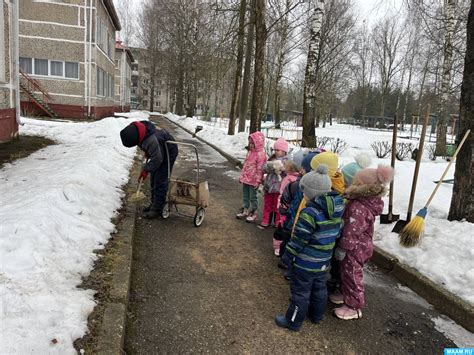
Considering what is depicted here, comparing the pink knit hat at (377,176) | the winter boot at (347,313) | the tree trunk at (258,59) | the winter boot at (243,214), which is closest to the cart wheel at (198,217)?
the winter boot at (243,214)

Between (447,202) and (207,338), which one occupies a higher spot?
(447,202)

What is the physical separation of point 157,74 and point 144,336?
55.3 meters

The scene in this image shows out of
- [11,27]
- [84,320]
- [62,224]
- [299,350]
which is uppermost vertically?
[11,27]

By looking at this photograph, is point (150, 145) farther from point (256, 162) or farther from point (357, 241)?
point (357, 241)

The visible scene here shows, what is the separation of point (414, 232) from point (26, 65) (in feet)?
71.2

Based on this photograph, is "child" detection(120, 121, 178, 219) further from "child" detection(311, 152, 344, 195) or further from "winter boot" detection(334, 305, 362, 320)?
"winter boot" detection(334, 305, 362, 320)

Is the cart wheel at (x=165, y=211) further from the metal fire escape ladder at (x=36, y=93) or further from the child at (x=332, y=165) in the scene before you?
the metal fire escape ladder at (x=36, y=93)

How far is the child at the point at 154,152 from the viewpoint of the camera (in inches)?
212

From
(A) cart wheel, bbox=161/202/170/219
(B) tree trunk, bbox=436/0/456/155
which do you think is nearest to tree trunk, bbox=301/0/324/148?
(B) tree trunk, bbox=436/0/456/155

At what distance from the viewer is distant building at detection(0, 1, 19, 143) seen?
10148mm

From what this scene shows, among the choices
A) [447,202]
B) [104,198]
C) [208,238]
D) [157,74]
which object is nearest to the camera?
[208,238]

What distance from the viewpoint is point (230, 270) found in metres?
4.52

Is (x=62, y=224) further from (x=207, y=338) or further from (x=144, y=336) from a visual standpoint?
(x=207, y=338)

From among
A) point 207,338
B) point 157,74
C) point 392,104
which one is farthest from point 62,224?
point 392,104
